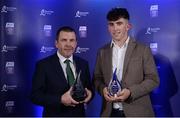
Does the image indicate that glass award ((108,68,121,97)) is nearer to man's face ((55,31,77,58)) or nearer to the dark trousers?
the dark trousers

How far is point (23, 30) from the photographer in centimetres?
390

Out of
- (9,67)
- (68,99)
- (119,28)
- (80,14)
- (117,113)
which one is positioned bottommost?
(117,113)

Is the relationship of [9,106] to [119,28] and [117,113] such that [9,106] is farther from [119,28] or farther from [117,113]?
[119,28]

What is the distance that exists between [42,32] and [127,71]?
5.15 feet

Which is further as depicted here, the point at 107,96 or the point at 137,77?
the point at 137,77

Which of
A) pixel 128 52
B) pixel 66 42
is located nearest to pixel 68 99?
pixel 66 42

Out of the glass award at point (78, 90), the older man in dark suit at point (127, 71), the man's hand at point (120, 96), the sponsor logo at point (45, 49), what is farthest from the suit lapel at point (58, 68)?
the sponsor logo at point (45, 49)

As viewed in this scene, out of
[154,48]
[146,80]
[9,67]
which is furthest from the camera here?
[9,67]

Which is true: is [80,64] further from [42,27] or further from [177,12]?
[177,12]

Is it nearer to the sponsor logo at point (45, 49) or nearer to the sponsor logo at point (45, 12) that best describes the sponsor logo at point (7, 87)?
the sponsor logo at point (45, 49)

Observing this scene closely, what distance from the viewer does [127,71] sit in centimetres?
268

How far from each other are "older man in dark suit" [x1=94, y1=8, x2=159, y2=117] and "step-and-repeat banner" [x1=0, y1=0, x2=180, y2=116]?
110 cm

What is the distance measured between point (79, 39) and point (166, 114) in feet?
4.29

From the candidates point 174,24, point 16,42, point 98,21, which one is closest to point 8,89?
point 16,42
